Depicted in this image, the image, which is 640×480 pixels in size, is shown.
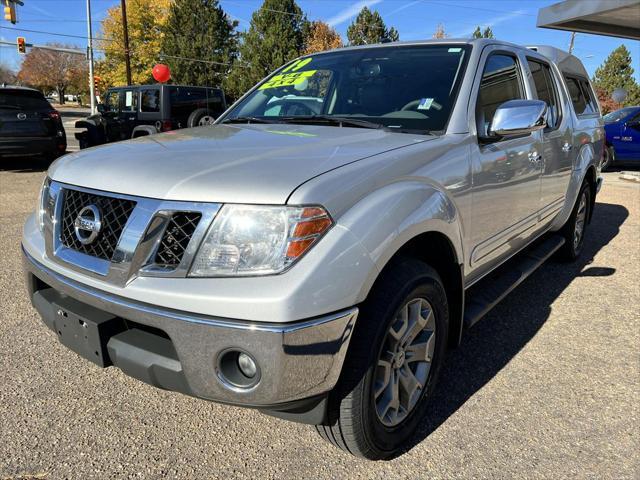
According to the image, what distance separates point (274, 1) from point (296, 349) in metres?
40.9

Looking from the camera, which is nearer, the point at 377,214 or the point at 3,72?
the point at 377,214

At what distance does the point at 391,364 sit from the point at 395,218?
61cm

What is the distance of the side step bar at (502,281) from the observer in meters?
2.77

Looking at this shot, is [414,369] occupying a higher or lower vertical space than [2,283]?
higher

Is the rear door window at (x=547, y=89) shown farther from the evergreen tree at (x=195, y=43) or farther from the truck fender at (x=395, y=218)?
the evergreen tree at (x=195, y=43)

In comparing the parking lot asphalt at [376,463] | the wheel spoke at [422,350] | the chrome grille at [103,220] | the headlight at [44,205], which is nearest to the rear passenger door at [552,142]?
the parking lot asphalt at [376,463]

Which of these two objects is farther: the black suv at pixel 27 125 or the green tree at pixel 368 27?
the green tree at pixel 368 27

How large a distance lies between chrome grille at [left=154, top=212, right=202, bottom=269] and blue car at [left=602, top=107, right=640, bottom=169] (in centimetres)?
1330

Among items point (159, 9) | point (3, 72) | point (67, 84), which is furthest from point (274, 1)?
point (3, 72)

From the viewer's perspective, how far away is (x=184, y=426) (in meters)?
2.35

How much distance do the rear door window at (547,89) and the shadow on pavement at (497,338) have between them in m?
A: 1.17

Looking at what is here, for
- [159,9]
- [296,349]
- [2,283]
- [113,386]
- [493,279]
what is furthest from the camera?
[159,9]

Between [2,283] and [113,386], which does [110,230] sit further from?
[2,283]

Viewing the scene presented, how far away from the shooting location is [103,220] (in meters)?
1.89
